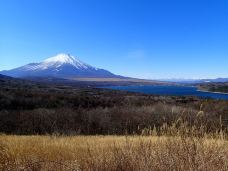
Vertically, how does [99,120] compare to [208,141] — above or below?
below

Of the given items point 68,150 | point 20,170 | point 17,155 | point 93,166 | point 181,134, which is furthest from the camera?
point 68,150

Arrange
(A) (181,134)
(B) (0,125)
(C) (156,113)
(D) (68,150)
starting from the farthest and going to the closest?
(C) (156,113) → (B) (0,125) → (D) (68,150) → (A) (181,134)

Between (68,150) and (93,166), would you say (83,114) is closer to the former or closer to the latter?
(68,150)

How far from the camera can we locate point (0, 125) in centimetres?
1873

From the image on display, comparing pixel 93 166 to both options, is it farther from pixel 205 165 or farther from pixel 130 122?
pixel 130 122

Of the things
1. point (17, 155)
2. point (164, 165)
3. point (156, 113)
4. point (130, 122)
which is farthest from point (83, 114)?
point (164, 165)

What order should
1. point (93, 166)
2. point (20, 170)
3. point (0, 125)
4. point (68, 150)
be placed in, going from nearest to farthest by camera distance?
point (20, 170) < point (93, 166) < point (68, 150) < point (0, 125)

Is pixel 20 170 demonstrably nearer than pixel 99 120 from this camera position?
Yes

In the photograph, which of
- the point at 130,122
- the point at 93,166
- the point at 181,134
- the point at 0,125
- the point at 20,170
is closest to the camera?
the point at 20,170

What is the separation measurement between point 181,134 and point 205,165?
1.13 m

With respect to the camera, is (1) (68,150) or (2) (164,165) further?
(1) (68,150)

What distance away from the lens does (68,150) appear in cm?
885

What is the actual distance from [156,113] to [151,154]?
691 inches

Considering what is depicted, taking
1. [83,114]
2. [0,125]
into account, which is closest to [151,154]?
[0,125]
